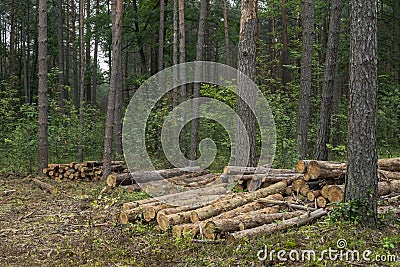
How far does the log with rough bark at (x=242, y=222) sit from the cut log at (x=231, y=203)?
596 mm

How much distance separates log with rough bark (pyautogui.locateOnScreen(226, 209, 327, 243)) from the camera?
6391 mm

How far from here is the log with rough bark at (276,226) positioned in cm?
639

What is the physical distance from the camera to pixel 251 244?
6180 mm

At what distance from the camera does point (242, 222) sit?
6730 millimetres

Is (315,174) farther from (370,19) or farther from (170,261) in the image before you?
(170,261)

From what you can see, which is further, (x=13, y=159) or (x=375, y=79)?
(x=13, y=159)

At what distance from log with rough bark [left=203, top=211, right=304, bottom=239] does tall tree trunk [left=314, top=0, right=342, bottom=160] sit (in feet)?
18.9

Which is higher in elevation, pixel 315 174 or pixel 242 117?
pixel 242 117

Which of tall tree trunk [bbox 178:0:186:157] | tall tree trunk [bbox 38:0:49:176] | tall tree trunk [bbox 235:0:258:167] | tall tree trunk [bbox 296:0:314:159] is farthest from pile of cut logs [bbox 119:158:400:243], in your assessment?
tall tree trunk [bbox 178:0:186:157]

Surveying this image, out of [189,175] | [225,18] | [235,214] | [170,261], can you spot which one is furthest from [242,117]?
[225,18]

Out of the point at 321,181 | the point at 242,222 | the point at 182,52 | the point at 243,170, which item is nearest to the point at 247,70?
the point at 243,170

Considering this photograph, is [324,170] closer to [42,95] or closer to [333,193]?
[333,193]

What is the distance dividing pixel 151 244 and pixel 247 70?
522 cm

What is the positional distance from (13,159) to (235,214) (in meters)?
11.1
